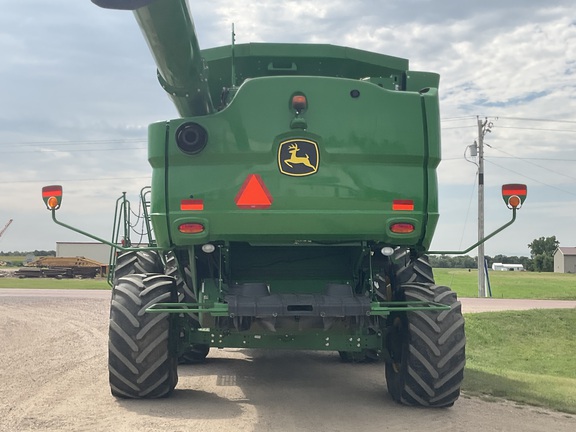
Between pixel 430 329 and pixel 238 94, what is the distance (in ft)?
9.49

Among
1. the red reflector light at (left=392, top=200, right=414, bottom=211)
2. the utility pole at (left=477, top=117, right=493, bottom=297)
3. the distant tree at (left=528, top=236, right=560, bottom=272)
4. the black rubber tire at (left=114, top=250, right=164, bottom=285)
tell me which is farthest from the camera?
the distant tree at (left=528, top=236, right=560, bottom=272)

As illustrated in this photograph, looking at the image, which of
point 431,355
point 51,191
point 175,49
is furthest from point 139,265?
point 175,49

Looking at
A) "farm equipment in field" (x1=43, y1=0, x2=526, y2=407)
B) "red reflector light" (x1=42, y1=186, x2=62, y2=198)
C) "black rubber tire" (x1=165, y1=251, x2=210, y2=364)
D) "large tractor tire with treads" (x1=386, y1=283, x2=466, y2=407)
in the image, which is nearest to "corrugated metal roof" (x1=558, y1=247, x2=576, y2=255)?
"black rubber tire" (x1=165, y1=251, x2=210, y2=364)

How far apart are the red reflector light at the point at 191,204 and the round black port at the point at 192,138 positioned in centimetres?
45

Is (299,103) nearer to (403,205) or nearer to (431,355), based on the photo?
(403,205)

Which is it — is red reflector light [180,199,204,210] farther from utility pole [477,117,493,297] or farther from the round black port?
utility pole [477,117,493,297]

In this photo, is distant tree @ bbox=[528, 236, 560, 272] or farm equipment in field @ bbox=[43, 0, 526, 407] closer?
farm equipment in field @ bbox=[43, 0, 526, 407]

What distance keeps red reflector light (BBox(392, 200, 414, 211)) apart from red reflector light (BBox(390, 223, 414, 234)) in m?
0.15

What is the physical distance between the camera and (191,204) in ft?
19.2

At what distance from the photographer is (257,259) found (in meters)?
6.64

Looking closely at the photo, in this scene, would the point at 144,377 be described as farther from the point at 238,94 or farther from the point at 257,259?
the point at 238,94

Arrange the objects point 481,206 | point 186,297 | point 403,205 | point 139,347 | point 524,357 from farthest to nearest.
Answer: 1. point 481,206
2. point 524,357
3. point 186,297
4. point 139,347
5. point 403,205

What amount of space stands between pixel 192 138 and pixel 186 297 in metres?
2.50

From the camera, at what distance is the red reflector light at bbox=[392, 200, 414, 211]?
588 cm
